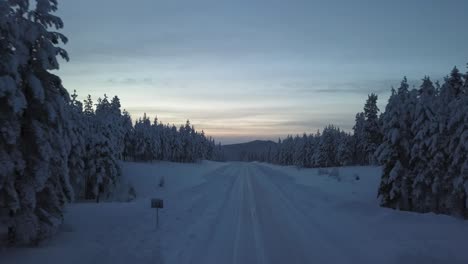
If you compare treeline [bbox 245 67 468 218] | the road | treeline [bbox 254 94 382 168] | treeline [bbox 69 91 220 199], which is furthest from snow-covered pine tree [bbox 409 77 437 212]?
treeline [bbox 254 94 382 168]

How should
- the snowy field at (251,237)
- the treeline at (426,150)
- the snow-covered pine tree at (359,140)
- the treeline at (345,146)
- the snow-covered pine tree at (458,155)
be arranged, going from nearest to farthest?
the snowy field at (251,237), the snow-covered pine tree at (458,155), the treeline at (426,150), the treeline at (345,146), the snow-covered pine tree at (359,140)

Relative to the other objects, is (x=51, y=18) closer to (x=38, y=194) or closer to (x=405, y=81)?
(x=38, y=194)

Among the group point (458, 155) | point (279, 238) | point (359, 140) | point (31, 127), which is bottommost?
point (279, 238)

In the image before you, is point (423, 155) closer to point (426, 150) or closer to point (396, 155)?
point (426, 150)

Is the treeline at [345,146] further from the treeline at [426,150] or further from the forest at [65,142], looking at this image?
the treeline at [426,150]

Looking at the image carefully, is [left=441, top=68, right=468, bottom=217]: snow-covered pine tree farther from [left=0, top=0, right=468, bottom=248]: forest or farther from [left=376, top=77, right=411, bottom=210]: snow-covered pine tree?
[left=376, top=77, right=411, bottom=210]: snow-covered pine tree

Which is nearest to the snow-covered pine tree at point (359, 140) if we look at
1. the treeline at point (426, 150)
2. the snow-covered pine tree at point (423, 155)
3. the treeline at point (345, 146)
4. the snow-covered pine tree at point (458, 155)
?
the treeline at point (345, 146)

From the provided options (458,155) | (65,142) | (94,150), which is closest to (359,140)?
(94,150)

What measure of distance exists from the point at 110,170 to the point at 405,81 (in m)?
23.0

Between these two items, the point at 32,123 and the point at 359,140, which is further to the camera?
the point at 359,140

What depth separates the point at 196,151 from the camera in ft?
434

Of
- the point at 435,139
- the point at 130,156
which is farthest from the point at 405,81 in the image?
the point at 130,156

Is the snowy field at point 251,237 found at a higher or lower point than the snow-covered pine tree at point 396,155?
lower

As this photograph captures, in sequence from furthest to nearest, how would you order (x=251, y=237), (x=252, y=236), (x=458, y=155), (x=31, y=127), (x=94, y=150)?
(x=94, y=150), (x=458, y=155), (x=252, y=236), (x=251, y=237), (x=31, y=127)
